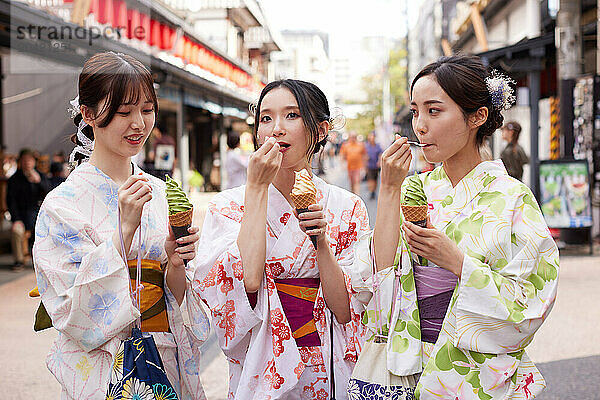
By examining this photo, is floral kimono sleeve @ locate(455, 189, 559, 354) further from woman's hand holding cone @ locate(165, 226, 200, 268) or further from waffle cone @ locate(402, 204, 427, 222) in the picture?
woman's hand holding cone @ locate(165, 226, 200, 268)

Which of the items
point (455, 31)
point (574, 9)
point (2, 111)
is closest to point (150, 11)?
point (2, 111)

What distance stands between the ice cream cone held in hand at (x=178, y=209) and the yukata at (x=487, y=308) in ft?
2.06

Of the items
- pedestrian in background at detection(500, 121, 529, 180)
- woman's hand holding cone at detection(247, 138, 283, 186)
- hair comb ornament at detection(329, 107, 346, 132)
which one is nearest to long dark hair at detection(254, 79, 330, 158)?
hair comb ornament at detection(329, 107, 346, 132)

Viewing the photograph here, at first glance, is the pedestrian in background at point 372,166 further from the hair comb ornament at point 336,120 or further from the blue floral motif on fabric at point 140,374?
the blue floral motif on fabric at point 140,374

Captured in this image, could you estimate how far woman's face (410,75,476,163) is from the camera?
2256 mm

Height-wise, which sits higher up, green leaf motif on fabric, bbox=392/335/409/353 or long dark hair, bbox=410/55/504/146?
long dark hair, bbox=410/55/504/146

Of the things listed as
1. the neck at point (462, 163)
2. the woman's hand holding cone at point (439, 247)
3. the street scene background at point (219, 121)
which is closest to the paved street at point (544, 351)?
the street scene background at point (219, 121)

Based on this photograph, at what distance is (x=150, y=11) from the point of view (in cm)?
1494

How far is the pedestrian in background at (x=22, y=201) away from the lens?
943 centimetres

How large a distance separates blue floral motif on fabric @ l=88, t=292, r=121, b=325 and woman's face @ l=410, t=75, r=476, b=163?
1.17m

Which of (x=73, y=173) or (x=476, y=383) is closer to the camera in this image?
(x=476, y=383)

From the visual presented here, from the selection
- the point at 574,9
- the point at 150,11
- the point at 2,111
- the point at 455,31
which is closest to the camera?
the point at 574,9

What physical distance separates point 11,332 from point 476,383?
16.4ft

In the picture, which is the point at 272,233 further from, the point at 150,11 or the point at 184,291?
the point at 150,11
